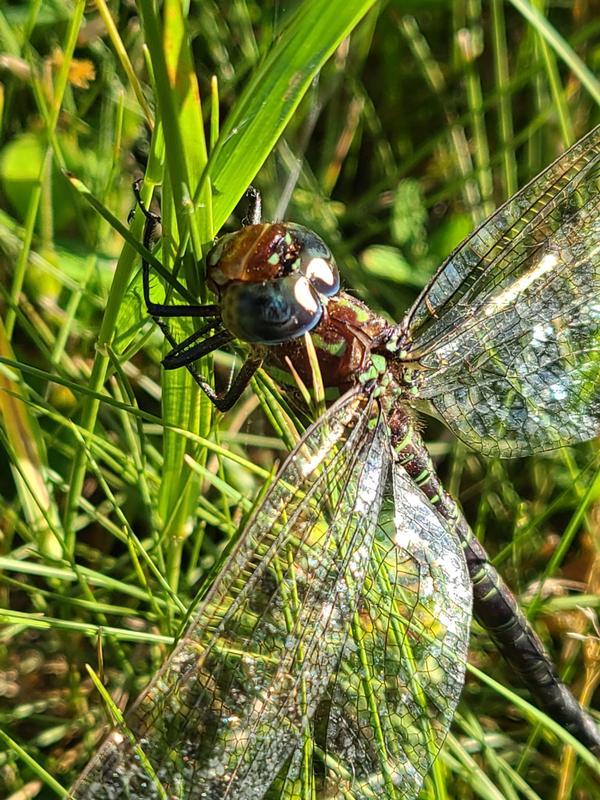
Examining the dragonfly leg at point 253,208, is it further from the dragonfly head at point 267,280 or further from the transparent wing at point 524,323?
the transparent wing at point 524,323

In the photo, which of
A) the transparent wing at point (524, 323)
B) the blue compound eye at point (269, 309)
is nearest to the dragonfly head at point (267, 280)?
the blue compound eye at point (269, 309)

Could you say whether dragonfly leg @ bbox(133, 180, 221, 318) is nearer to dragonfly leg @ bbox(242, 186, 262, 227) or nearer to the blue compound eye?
the blue compound eye

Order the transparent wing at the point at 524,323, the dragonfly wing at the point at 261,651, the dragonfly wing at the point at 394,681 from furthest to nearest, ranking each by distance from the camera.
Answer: the transparent wing at the point at 524,323
the dragonfly wing at the point at 394,681
the dragonfly wing at the point at 261,651

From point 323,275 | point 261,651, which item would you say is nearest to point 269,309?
point 323,275

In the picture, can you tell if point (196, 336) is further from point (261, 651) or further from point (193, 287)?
point (261, 651)

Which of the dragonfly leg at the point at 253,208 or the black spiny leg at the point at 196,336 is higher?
the dragonfly leg at the point at 253,208

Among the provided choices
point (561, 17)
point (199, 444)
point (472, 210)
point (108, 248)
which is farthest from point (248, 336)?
point (561, 17)

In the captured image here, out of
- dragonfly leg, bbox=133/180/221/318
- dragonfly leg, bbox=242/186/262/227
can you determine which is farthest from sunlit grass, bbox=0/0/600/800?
dragonfly leg, bbox=242/186/262/227
